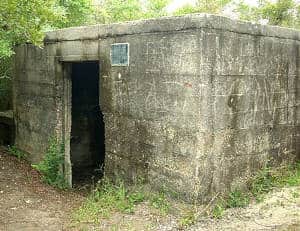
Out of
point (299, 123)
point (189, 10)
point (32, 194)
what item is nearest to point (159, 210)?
point (32, 194)

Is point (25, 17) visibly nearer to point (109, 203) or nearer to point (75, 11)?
point (109, 203)

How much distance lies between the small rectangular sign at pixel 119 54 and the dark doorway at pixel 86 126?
2.97 metres

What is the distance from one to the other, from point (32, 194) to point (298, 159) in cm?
514

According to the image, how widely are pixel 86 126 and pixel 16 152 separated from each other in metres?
1.85

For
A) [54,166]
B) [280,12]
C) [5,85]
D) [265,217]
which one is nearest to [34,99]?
[54,166]

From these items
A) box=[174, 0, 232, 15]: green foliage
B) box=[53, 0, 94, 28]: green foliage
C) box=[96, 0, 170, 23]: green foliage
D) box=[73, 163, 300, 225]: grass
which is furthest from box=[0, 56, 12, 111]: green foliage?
box=[174, 0, 232, 15]: green foliage

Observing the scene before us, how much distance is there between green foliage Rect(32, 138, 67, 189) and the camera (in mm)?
9500

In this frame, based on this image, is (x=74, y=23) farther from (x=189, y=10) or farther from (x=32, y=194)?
(x=189, y=10)

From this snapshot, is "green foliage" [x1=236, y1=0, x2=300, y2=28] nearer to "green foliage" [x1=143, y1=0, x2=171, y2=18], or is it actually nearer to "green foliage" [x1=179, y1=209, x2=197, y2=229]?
"green foliage" [x1=143, y1=0, x2=171, y2=18]

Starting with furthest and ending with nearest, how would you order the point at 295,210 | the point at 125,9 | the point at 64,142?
the point at 125,9 < the point at 64,142 < the point at 295,210

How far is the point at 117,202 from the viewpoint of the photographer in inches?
293

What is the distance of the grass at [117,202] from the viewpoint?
7.06 metres

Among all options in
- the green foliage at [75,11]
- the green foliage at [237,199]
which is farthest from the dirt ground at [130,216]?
the green foliage at [75,11]

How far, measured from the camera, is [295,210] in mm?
6766
